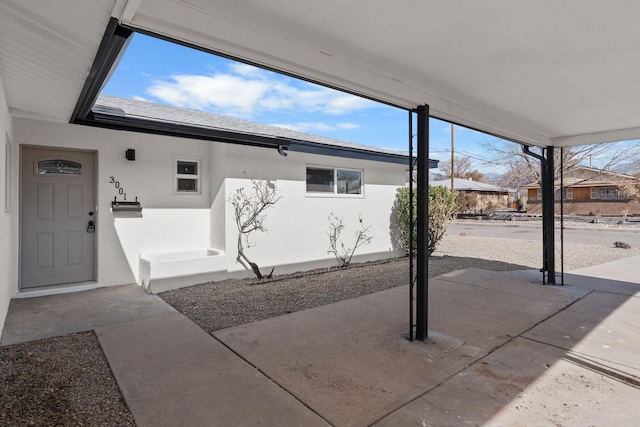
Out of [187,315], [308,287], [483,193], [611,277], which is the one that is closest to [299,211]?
[308,287]

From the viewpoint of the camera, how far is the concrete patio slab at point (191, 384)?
257 cm

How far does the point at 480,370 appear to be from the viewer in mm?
3309

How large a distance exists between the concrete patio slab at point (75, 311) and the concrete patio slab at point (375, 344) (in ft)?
5.50

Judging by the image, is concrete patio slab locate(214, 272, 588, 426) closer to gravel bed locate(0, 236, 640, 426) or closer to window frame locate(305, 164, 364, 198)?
gravel bed locate(0, 236, 640, 426)

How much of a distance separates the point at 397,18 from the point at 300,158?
18.8 feet

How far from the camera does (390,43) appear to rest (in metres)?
2.95

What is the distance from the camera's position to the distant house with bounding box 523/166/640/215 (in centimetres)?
2966

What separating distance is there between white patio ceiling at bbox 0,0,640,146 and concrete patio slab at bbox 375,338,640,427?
2861 millimetres

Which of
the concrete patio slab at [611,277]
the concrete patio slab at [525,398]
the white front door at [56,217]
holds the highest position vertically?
the white front door at [56,217]

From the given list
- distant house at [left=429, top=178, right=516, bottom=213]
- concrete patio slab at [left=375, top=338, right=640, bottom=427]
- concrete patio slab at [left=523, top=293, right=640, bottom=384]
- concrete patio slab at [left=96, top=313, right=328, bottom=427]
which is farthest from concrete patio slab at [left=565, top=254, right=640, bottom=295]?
distant house at [left=429, top=178, right=516, bottom=213]

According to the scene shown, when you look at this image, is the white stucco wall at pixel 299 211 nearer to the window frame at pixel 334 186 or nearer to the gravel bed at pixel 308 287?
the window frame at pixel 334 186

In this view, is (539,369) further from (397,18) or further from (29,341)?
(29,341)

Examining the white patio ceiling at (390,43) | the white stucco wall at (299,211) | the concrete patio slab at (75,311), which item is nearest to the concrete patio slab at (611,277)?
the white patio ceiling at (390,43)

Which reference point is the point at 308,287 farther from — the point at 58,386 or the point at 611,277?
the point at 611,277
